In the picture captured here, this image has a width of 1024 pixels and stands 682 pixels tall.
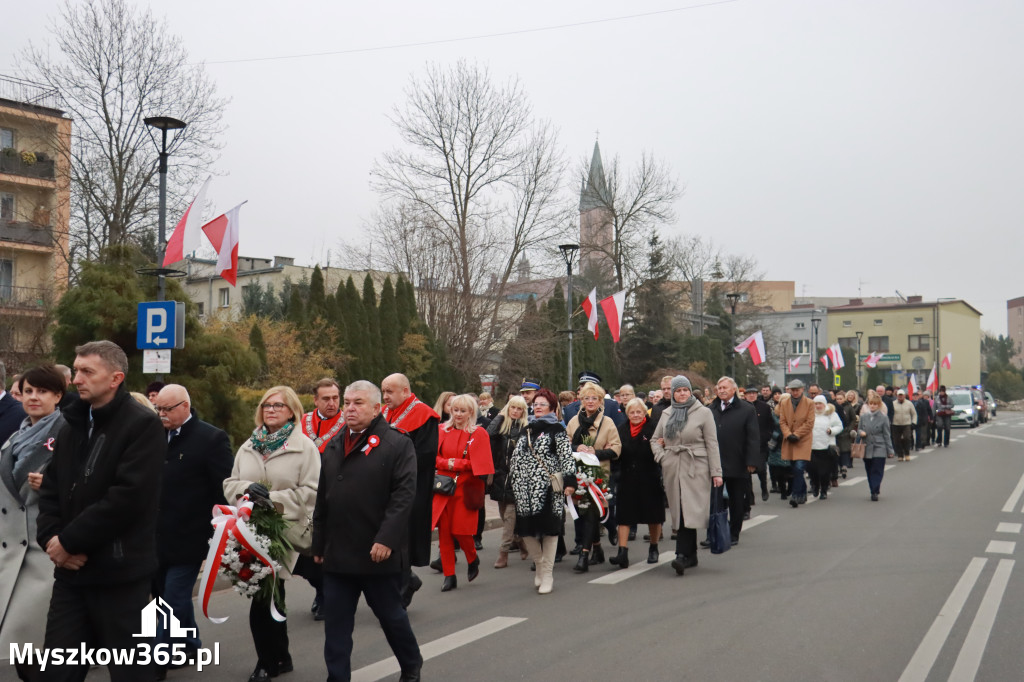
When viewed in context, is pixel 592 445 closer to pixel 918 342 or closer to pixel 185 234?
pixel 185 234

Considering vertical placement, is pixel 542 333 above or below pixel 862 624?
above

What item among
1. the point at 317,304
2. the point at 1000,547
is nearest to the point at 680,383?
the point at 1000,547

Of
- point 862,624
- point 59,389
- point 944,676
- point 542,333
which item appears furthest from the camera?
point 542,333

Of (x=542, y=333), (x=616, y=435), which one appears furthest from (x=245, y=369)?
(x=542, y=333)

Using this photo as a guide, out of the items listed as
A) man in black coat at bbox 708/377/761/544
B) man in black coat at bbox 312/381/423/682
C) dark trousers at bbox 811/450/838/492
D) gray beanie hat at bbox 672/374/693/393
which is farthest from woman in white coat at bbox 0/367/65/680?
dark trousers at bbox 811/450/838/492

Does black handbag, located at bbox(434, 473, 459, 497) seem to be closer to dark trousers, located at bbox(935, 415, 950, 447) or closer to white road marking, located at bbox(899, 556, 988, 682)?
white road marking, located at bbox(899, 556, 988, 682)

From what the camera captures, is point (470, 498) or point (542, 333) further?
point (542, 333)

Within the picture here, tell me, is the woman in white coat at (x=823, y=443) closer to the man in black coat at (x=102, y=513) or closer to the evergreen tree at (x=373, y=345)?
the man in black coat at (x=102, y=513)

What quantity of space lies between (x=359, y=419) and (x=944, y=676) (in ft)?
12.8

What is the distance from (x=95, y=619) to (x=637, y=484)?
22.0ft

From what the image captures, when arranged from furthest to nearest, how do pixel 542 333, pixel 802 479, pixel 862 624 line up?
pixel 542 333, pixel 802 479, pixel 862 624

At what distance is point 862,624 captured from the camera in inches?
293

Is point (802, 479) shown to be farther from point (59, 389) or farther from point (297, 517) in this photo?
point (59, 389)

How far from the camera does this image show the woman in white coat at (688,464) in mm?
9883
